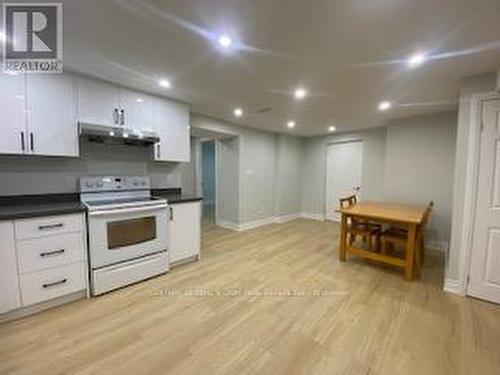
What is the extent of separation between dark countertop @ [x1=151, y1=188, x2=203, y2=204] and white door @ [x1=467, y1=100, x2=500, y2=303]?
125 inches

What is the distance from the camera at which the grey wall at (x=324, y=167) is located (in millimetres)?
5324

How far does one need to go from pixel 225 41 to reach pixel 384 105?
8.91 feet

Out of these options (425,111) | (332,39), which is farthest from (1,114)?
(425,111)

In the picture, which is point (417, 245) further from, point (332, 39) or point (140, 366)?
point (140, 366)

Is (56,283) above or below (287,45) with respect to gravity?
below

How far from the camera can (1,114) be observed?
213cm

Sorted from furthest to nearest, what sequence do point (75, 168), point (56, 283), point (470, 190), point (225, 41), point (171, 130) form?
point (171, 130) < point (75, 168) < point (470, 190) < point (56, 283) < point (225, 41)

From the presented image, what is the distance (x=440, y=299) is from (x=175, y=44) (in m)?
3.42

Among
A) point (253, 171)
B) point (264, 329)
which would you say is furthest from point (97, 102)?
point (253, 171)

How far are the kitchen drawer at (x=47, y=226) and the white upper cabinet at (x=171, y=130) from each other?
1223 millimetres

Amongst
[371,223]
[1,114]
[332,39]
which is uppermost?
[332,39]

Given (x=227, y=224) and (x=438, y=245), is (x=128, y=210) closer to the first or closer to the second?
(x=227, y=224)

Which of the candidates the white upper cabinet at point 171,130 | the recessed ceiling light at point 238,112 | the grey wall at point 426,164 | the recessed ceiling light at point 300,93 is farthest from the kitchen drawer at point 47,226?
the grey wall at point 426,164

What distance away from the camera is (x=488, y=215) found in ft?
7.91
